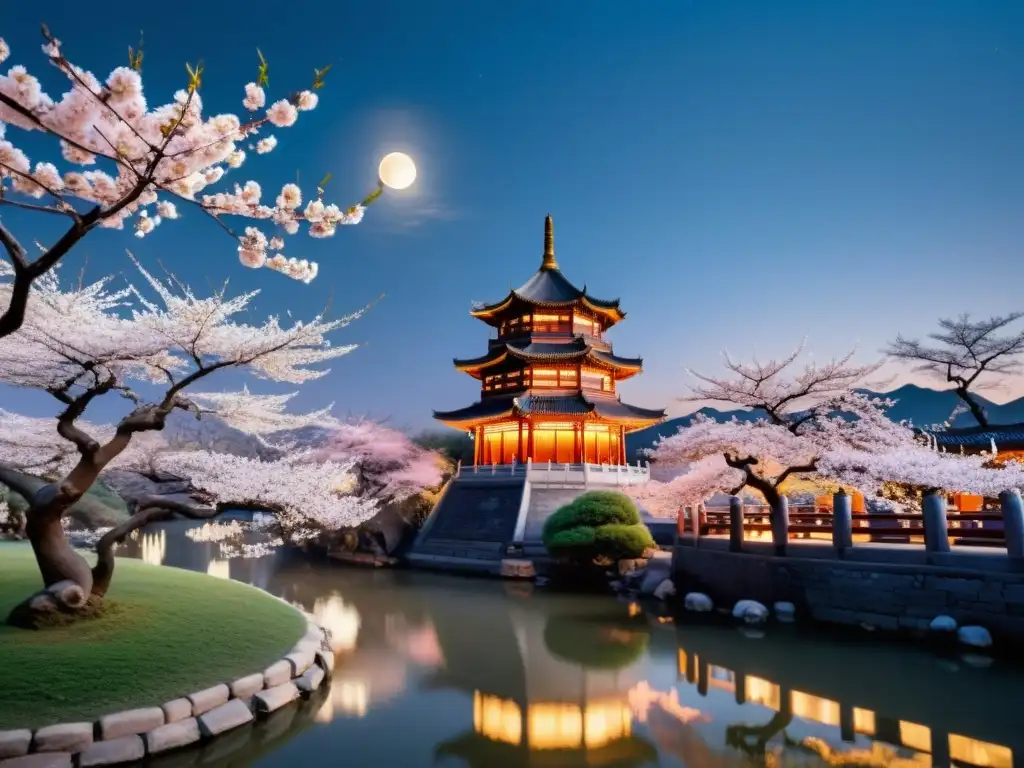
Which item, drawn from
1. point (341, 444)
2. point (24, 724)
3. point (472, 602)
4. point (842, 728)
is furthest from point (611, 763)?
point (341, 444)

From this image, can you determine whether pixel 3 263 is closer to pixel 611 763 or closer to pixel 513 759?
pixel 513 759

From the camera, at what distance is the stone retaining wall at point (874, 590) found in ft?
38.1

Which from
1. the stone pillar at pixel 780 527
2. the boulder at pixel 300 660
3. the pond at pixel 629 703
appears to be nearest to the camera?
the pond at pixel 629 703

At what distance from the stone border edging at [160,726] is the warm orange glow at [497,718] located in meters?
2.51

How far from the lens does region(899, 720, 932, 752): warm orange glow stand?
7363mm

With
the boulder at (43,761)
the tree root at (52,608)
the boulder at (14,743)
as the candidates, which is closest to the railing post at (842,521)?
the boulder at (43,761)

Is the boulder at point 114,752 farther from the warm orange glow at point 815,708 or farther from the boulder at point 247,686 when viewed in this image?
the warm orange glow at point 815,708

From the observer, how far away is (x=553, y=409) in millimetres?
31375

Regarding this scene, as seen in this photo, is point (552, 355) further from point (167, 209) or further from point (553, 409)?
point (167, 209)

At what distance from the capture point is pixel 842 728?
26.2 ft

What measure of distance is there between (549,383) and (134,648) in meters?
27.3

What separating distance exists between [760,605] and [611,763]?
9336 mm

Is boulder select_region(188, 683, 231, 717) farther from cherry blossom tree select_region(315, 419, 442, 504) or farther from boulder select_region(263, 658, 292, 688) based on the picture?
cherry blossom tree select_region(315, 419, 442, 504)

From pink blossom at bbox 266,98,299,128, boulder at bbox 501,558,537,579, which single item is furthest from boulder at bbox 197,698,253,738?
boulder at bbox 501,558,537,579
